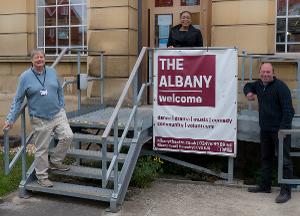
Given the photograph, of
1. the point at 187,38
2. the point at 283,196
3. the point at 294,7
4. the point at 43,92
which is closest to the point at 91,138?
the point at 43,92

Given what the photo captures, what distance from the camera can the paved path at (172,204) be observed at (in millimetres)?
5723

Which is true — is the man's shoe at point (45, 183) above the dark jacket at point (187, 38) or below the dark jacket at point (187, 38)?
below

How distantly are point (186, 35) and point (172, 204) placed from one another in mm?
2834

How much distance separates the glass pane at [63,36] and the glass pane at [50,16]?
0.72ft

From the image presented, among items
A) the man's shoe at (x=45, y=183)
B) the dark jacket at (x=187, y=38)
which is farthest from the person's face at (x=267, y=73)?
the man's shoe at (x=45, y=183)

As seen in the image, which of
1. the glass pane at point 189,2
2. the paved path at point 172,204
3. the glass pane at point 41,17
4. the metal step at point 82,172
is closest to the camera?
the paved path at point 172,204

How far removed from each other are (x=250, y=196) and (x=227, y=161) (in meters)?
1.18

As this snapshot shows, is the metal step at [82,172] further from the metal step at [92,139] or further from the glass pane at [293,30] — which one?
the glass pane at [293,30]

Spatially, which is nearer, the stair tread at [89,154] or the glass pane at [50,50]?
the stair tread at [89,154]

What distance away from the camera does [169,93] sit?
6.79 m

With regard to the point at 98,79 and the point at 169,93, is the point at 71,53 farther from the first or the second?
the point at 169,93

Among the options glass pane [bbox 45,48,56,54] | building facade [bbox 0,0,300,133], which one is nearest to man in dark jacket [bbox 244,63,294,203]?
building facade [bbox 0,0,300,133]

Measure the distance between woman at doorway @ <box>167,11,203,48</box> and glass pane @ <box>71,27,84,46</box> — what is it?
2571mm

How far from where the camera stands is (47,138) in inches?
243
